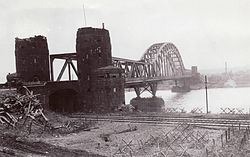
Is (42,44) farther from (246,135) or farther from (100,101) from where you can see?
(246,135)

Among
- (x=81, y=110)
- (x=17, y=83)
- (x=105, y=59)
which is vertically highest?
(x=105, y=59)

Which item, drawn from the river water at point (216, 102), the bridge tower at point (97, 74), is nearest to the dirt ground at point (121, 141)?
the bridge tower at point (97, 74)

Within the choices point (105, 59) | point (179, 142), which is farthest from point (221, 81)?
point (179, 142)

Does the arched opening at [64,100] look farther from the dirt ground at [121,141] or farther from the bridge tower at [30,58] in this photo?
the dirt ground at [121,141]

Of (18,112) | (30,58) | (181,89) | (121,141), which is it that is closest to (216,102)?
(30,58)

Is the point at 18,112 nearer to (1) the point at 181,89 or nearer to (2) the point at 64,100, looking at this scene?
(2) the point at 64,100

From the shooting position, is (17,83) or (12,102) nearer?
(12,102)
